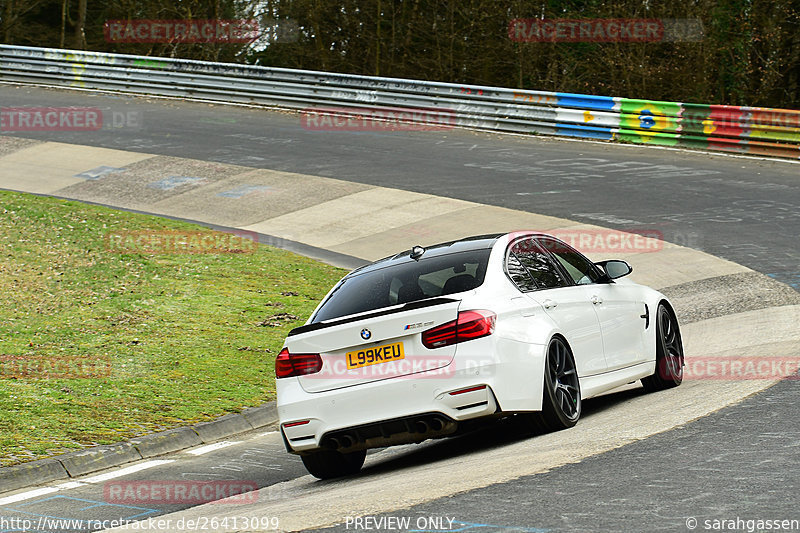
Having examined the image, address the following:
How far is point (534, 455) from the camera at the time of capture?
21.7 feet

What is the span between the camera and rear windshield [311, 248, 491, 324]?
7457 millimetres

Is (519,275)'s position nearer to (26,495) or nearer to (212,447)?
(212,447)
